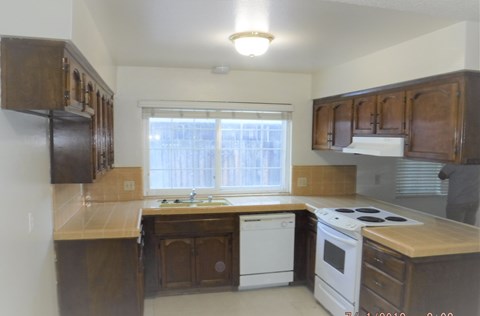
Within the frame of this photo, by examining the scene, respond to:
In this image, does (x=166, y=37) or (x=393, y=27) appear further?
(x=166, y=37)

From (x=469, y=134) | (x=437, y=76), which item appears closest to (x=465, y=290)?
(x=469, y=134)

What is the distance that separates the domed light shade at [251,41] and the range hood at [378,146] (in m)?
1.23

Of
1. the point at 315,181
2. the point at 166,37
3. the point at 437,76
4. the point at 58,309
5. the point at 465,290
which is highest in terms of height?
the point at 166,37

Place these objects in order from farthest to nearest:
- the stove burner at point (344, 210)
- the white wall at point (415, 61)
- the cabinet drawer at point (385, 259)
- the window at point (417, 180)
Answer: the window at point (417, 180) < the stove burner at point (344, 210) < the cabinet drawer at point (385, 259) < the white wall at point (415, 61)

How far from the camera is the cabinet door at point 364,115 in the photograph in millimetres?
2914

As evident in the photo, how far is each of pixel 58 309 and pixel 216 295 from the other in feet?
4.75

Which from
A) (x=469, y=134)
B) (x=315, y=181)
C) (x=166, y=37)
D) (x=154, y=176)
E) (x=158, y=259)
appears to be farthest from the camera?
(x=315, y=181)

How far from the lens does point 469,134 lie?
211cm

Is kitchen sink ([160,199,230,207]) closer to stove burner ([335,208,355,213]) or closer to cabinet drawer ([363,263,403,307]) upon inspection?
stove burner ([335,208,355,213])

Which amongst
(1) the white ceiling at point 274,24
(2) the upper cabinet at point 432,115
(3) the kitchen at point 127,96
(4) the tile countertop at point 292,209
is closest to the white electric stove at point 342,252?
(4) the tile countertop at point 292,209

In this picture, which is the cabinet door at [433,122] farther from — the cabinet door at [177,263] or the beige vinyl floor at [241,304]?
the cabinet door at [177,263]

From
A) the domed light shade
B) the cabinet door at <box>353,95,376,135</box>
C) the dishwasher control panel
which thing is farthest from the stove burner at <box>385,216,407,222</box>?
the domed light shade

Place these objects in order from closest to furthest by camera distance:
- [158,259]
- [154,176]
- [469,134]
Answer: [469,134] < [158,259] < [154,176]

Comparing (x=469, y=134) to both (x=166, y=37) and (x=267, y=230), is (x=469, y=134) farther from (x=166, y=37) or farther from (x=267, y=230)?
(x=166, y=37)
